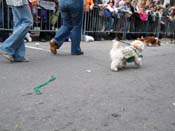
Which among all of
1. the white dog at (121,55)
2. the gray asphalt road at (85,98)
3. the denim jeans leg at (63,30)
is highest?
the denim jeans leg at (63,30)

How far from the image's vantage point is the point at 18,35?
5.91 meters

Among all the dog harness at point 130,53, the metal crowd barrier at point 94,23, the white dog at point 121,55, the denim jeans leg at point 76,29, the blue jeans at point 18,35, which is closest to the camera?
the white dog at point 121,55

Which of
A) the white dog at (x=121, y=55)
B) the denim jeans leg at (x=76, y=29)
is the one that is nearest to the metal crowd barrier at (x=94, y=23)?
the denim jeans leg at (x=76, y=29)

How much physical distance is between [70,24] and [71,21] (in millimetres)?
77

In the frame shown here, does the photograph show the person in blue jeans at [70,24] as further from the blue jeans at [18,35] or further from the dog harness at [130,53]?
the dog harness at [130,53]

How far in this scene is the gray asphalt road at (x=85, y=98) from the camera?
312 centimetres

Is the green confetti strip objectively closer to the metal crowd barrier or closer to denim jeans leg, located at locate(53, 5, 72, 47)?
denim jeans leg, located at locate(53, 5, 72, 47)

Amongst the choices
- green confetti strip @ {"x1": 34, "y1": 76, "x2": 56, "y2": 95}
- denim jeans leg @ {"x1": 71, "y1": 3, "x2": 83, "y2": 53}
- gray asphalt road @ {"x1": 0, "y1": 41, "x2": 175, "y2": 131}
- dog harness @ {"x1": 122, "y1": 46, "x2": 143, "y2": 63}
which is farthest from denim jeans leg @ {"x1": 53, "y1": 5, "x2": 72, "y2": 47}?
green confetti strip @ {"x1": 34, "y1": 76, "x2": 56, "y2": 95}

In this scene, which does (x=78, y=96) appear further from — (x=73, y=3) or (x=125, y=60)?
(x=73, y=3)

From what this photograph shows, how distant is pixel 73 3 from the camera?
707cm

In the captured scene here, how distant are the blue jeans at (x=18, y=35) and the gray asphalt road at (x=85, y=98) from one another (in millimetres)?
259

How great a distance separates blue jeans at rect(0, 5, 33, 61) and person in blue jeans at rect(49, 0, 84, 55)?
47.6 inches

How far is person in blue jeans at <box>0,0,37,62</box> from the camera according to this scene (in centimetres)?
586

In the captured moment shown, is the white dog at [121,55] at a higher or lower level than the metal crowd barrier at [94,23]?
lower
